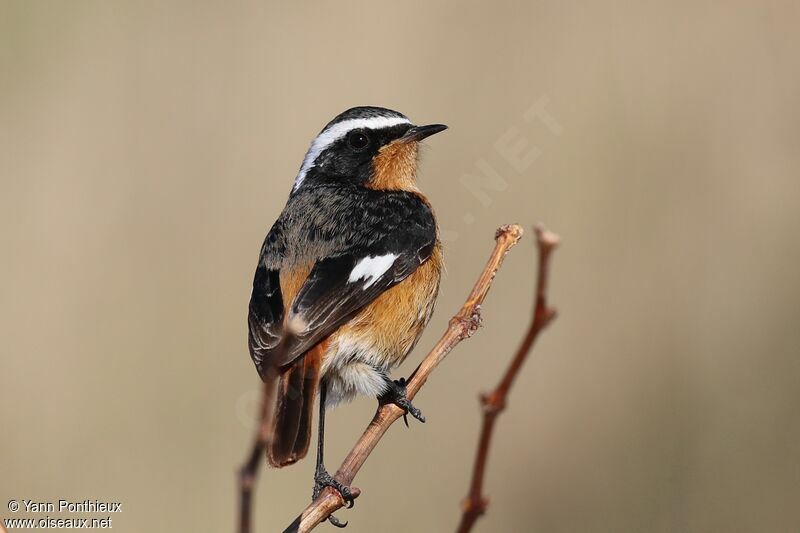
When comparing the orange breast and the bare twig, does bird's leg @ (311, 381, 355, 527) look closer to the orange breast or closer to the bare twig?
the orange breast

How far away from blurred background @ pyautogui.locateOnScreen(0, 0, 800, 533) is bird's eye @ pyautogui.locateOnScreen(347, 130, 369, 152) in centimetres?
133

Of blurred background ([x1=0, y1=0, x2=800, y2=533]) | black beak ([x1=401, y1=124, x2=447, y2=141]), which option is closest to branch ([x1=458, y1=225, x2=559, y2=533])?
black beak ([x1=401, y1=124, x2=447, y2=141])

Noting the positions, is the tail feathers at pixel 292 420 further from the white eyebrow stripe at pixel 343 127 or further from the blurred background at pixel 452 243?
the blurred background at pixel 452 243

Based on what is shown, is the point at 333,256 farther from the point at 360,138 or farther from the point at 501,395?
the point at 501,395

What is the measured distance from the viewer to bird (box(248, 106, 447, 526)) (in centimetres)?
386

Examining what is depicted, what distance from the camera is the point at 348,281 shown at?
4094mm

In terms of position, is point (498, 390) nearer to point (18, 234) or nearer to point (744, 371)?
point (744, 371)

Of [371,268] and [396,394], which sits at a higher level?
[371,268]

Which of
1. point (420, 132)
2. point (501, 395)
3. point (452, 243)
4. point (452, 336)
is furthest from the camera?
point (452, 243)

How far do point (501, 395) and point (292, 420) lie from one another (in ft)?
6.84

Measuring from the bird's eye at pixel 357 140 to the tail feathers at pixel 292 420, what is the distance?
5.07 feet

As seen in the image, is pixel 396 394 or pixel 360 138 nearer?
pixel 396 394

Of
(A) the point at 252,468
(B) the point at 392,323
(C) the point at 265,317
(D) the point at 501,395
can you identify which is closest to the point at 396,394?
(B) the point at 392,323

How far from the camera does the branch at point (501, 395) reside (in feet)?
5.24
